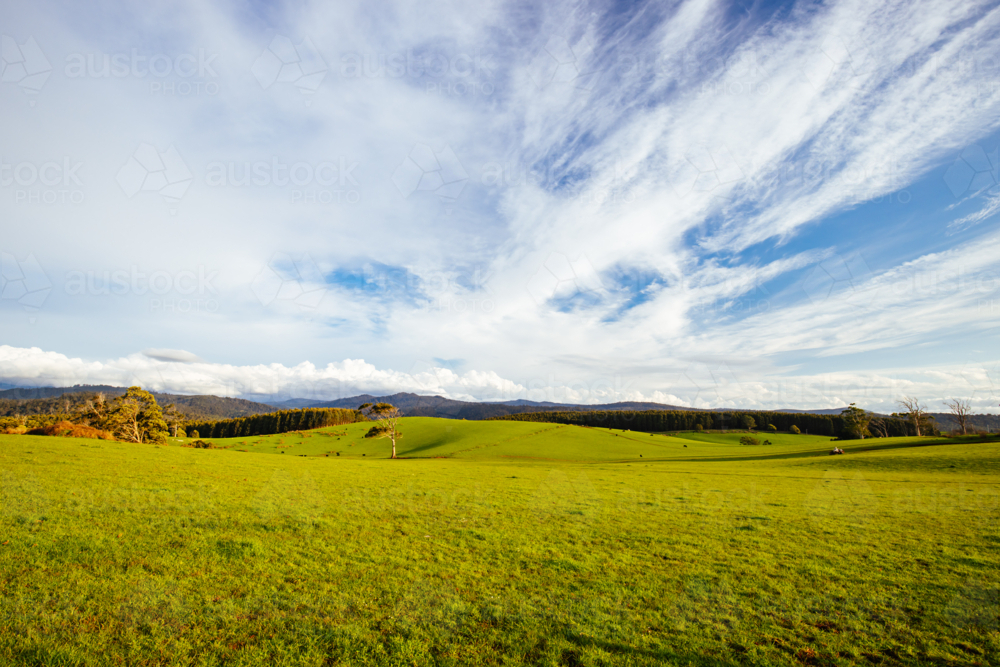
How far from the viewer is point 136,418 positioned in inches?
2564

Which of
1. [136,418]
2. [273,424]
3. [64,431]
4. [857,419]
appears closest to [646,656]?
[64,431]

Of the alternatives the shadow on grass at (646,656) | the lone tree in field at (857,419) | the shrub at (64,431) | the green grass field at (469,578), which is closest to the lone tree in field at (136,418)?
the shrub at (64,431)

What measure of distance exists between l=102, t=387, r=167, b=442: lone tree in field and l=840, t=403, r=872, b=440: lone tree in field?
593 ft

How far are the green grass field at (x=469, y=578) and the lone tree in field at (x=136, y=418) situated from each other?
A: 51501mm

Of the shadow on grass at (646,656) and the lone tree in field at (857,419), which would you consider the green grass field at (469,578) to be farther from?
the lone tree in field at (857,419)

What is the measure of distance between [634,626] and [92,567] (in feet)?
40.7

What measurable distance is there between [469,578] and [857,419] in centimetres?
16944

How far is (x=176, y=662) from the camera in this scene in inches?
257

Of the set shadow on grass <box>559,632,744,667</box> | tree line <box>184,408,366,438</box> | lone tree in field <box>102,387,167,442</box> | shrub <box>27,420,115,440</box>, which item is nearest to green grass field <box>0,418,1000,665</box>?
shadow on grass <box>559,632,744,667</box>

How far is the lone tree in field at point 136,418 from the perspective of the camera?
62.0 m

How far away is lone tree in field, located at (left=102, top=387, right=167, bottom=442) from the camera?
204 ft

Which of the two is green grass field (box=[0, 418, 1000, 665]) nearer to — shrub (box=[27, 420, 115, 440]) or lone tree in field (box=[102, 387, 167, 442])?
shrub (box=[27, 420, 115, 440])

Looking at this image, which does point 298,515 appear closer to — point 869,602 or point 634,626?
point 634,626

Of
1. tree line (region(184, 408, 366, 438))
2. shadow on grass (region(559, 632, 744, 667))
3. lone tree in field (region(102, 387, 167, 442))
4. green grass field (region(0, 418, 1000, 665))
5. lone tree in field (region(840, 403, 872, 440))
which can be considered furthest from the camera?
tree line (region(184, 408, 366, 438))
